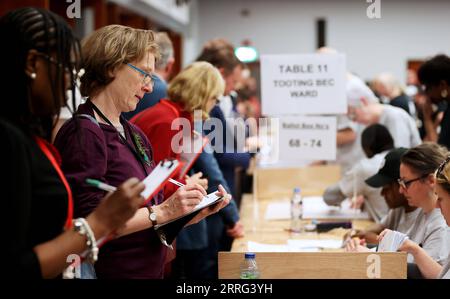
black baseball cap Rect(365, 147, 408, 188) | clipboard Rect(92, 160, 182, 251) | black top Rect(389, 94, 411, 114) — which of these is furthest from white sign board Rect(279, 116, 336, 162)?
black top Rect(389, 94, 411, 114)

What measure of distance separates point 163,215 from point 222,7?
12816 millimetres

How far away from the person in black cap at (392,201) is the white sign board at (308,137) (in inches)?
16.6

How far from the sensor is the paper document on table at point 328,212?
374 cm

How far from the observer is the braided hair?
52.6 inches

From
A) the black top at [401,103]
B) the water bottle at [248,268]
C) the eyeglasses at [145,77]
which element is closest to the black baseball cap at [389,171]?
the water bottle at [248,268]

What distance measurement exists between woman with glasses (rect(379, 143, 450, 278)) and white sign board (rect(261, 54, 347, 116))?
85cm

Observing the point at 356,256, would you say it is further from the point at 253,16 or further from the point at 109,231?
the point at 253,16

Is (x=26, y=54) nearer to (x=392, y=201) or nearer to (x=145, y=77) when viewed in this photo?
(x=145, y=77)

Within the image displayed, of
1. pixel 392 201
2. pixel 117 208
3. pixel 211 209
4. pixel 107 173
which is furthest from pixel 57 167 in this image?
pixel 392 201

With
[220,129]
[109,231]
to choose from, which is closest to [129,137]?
[109,231]

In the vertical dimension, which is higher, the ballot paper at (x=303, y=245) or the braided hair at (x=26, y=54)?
the braided hair at (x=26, y=54)

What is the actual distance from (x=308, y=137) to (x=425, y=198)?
1.05 meters

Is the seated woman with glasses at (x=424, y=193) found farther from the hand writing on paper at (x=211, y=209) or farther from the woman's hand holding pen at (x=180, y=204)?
the woman's hand holding pen at (x=180, y=204)

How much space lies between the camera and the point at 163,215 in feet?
5.96
